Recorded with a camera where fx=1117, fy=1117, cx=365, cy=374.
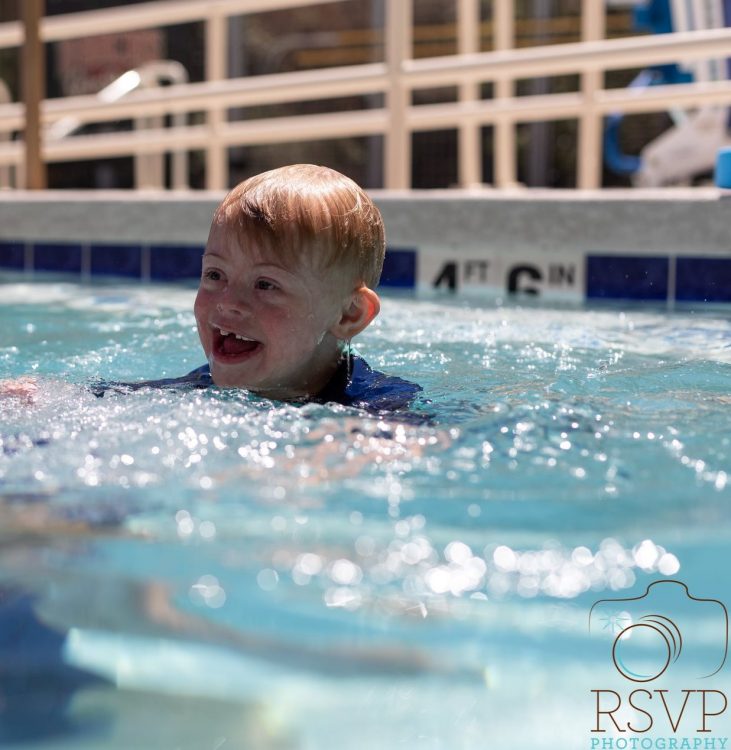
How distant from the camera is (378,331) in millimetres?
3398

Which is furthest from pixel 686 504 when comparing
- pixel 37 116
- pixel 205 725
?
pixel 37 116

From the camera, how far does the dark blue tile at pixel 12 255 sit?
17.2ft

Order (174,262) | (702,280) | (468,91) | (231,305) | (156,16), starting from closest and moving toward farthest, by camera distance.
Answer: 1. (231,305)
2. (702,280)
3. (174,262)
4. (156,16)
5. (468,91)

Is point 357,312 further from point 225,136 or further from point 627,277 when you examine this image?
point 225,136

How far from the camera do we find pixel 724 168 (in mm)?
3740

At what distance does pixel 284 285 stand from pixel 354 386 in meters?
0.30

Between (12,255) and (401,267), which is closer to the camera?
(401,267)

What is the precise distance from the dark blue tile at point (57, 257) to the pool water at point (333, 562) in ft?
10.3

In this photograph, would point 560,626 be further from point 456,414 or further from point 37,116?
point 37,116

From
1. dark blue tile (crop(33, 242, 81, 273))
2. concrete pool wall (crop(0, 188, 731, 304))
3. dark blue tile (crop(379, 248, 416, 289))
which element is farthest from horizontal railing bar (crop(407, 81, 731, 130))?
dark blue tile (crop(33, 242, 81, 273))

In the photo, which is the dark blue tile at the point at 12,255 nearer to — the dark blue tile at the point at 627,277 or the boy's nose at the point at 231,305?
the dark blue tile at the point at 627,277

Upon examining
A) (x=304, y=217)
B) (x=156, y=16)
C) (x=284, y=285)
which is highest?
(x=156, y=16)

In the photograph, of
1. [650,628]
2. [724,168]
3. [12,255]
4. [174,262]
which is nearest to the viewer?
[650,628]

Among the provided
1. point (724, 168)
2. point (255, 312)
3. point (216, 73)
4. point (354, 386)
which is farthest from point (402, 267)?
point (255, 312)
